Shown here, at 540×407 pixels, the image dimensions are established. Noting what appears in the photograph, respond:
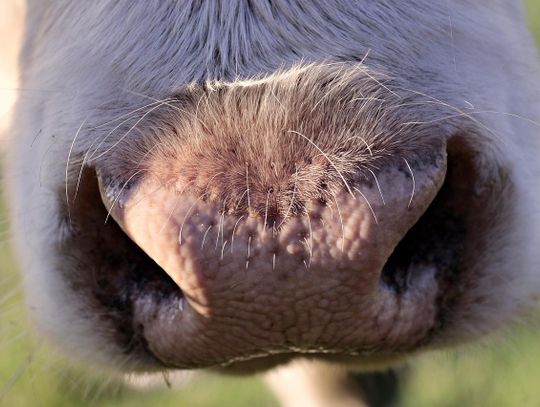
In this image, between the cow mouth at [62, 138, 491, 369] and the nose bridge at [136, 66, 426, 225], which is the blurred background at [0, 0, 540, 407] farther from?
the nose bridge at [136, 66, 426, 225]

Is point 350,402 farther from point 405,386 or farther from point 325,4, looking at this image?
point 325,4

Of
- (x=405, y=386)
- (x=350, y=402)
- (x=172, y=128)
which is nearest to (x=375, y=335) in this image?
(x=172, y=128)

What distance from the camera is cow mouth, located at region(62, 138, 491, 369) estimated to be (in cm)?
130

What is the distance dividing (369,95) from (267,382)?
2.26 metres

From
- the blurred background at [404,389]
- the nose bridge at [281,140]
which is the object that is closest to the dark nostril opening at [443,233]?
the nose bridge at [281,140]

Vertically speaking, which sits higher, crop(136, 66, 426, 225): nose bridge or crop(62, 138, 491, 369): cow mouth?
crop(136, 66, 426, 225): nose bridge

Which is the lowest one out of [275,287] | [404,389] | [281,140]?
[404,389]

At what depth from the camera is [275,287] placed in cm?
131

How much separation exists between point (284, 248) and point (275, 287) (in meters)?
0.06

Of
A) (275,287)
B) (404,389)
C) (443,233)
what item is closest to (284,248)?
(275,287)

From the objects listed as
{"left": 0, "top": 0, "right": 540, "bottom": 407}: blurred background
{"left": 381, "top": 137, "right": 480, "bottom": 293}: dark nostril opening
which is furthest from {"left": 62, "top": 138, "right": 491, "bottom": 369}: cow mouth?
{"left": 0, "top": 0, "right": 540, "bottom": 407}: blurred background

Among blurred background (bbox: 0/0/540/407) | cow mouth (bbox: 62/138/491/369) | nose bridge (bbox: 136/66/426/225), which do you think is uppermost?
nose bridge (bbox: 136/66/426/225)

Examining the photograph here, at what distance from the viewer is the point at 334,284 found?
1.31 metres

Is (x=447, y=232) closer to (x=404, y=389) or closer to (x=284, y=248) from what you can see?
(x=284, y=248)
